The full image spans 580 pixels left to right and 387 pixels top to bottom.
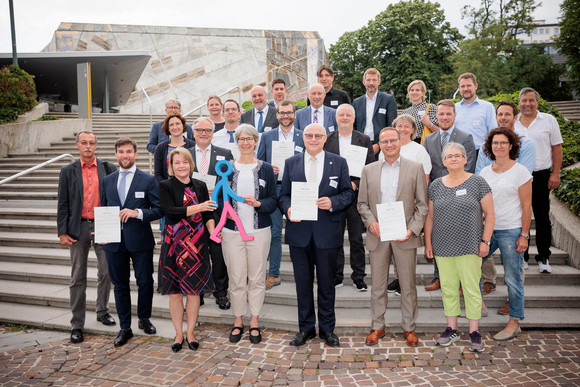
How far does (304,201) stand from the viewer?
4.06 metres

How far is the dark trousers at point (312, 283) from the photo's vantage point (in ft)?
14.1

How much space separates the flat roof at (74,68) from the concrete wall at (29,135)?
8.32m

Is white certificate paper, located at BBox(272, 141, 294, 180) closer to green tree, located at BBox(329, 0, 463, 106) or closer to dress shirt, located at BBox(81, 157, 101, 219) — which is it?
dress shirt, located at BBox(81, 157, 101, 219)

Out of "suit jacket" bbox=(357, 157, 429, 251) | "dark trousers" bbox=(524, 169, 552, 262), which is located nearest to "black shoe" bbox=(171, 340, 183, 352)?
"suit jacket" bbox=(357, 157, 429, 251)

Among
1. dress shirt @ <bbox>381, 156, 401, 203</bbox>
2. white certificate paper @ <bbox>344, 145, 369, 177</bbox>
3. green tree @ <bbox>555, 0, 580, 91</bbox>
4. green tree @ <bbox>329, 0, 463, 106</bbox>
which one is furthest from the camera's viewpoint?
green tree @ <bbox>329, 0, 463, 106</bbox>

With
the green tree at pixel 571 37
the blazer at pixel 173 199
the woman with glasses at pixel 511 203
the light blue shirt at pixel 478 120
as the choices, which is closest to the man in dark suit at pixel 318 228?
the blazer at pixel 173 199

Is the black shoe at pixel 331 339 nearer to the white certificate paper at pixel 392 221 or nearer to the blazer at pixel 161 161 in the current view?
the white certificate paper at pixel 392 221

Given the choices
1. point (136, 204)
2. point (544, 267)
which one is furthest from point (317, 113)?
point (544, 267)

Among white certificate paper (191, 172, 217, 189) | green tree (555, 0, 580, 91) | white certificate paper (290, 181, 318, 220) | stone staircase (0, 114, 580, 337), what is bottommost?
stone staircase (0, 114, 580, 337)

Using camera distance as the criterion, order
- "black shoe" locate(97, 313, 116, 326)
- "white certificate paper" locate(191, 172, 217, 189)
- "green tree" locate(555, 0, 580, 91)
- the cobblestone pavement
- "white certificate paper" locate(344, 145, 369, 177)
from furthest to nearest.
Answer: "green tree" locate(555, 0, 580, 91) → "black shoe" locate(97, 313, 116, 326) → "white certificate paper" locate(344, 145, 369, 177) → "white certificate paper" locate(191, 172, 217, 189) → the cobblestone pavement

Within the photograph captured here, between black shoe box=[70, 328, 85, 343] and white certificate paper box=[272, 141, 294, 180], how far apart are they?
299 centimetres

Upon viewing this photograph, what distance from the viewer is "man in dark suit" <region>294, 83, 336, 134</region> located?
18.2 feet

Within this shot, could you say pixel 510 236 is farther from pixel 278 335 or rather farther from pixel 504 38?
pixel 504 38

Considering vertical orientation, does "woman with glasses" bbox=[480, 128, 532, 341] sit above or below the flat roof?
below
